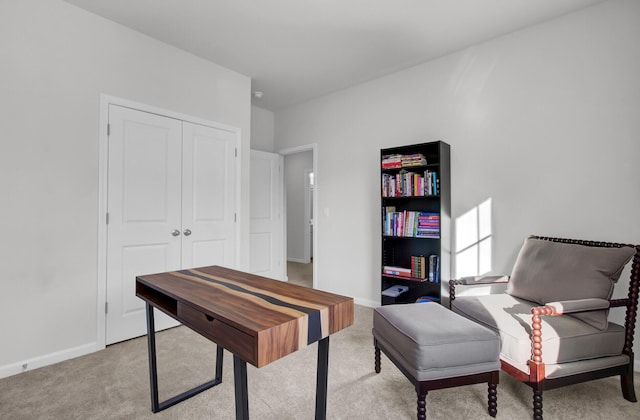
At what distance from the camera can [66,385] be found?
6.61 ft

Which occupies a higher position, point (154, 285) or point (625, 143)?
point (625, 143)

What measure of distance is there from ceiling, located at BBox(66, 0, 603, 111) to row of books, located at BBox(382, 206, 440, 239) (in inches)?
61.6

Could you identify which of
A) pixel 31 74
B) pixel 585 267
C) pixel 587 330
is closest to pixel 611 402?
pixel 587 330

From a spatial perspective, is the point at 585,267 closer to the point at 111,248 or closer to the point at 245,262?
the point at 245,262

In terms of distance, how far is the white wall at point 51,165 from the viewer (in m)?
2.15

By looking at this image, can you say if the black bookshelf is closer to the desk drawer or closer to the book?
the book

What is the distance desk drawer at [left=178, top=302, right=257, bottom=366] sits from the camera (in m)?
0.98

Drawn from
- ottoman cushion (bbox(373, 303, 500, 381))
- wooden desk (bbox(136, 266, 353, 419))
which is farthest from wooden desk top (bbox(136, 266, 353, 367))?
ottoman cushion (bbox(373, 303, 500, 381))

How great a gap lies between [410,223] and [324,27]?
75.6 inches

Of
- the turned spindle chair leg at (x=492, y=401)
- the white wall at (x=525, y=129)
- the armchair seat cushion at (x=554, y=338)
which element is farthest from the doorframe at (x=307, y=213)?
the turned spindle chair leg at (x=492, y=401)

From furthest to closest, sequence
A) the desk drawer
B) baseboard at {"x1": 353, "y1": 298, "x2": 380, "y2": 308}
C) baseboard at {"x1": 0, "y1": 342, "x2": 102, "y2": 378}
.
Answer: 1. baseboard at {"x1": 353, "y1": 298, "x2": 380, "y2": 308}
2. baseboard at {"x1": 0, "y1": 342, "x2": 102, "y2": 378}
3. the desk drawer

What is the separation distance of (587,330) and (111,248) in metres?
3.32

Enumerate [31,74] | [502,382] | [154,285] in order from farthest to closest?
[31,74]
[502,382]
[154,285]

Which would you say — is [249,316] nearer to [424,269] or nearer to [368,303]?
[424,269]
